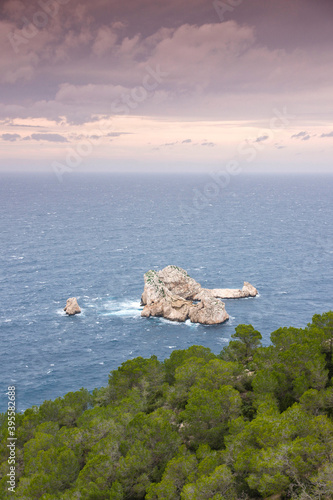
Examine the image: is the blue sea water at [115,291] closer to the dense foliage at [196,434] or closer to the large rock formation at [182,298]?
the large rock formation at [182,298]

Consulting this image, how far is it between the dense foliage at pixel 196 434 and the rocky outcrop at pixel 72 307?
169ft

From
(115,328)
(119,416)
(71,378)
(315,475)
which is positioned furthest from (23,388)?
(315,475)

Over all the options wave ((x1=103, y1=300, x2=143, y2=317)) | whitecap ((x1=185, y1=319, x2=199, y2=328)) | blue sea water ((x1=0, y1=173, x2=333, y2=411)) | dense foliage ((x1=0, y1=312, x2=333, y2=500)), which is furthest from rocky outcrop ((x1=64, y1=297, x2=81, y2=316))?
dense foliage ((x1=0, y1=312, x2=333, y2=500))

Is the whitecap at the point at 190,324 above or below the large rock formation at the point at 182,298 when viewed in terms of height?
below

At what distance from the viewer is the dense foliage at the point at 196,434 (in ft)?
103

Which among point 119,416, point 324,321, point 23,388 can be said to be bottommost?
point 23,388

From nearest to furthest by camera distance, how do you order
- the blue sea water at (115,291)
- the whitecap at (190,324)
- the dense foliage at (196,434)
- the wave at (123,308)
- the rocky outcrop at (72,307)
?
1. the dense foliage at (196,434)
2. the blue sea water at (115,291)
3. the whitecap at (190,324)
4. the rocky outcrop at (72,307)
5. the wave at (123,308)

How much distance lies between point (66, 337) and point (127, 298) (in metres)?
25.7

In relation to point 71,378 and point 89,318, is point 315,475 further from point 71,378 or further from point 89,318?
point 89,318

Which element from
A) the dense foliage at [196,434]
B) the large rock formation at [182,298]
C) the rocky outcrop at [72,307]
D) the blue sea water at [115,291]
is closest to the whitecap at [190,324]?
the large rock formation at [182,298]

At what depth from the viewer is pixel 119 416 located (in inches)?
1794

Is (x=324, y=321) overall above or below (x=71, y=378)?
above

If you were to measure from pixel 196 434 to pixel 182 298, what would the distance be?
Result: 6820 cm

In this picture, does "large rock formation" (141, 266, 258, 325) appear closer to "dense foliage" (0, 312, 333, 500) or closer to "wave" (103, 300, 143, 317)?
"wave" (103, 300, 143, 317)
